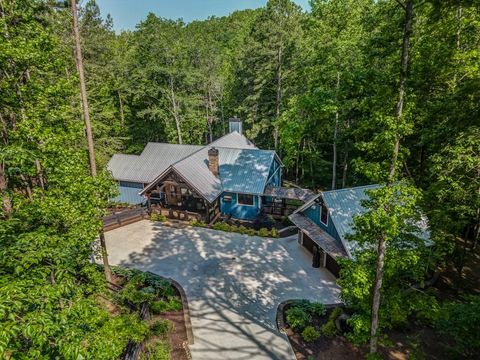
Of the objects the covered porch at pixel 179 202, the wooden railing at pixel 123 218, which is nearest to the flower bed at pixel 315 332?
the covered porch at pixel 179 202

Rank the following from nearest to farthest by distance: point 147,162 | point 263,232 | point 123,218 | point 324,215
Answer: point 324,215, point 263,232, point 123,218, point 147,162

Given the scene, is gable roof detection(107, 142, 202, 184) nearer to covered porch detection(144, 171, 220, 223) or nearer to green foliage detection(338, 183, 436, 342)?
covered porch detection(144, 171, 220, 223)

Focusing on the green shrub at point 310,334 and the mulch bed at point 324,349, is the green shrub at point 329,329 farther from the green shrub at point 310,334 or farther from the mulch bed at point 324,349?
the green shrub at point 310,334

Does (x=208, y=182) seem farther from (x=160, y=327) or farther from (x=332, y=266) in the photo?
(x=160, y=327)

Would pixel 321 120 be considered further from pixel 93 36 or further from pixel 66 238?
pixel 93 36

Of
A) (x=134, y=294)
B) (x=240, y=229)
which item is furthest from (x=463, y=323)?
(x=240, y=229)

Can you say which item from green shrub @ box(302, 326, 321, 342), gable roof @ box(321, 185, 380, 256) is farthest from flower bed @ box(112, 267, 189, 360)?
gable roof @ box(321, 185, 380, 256)
